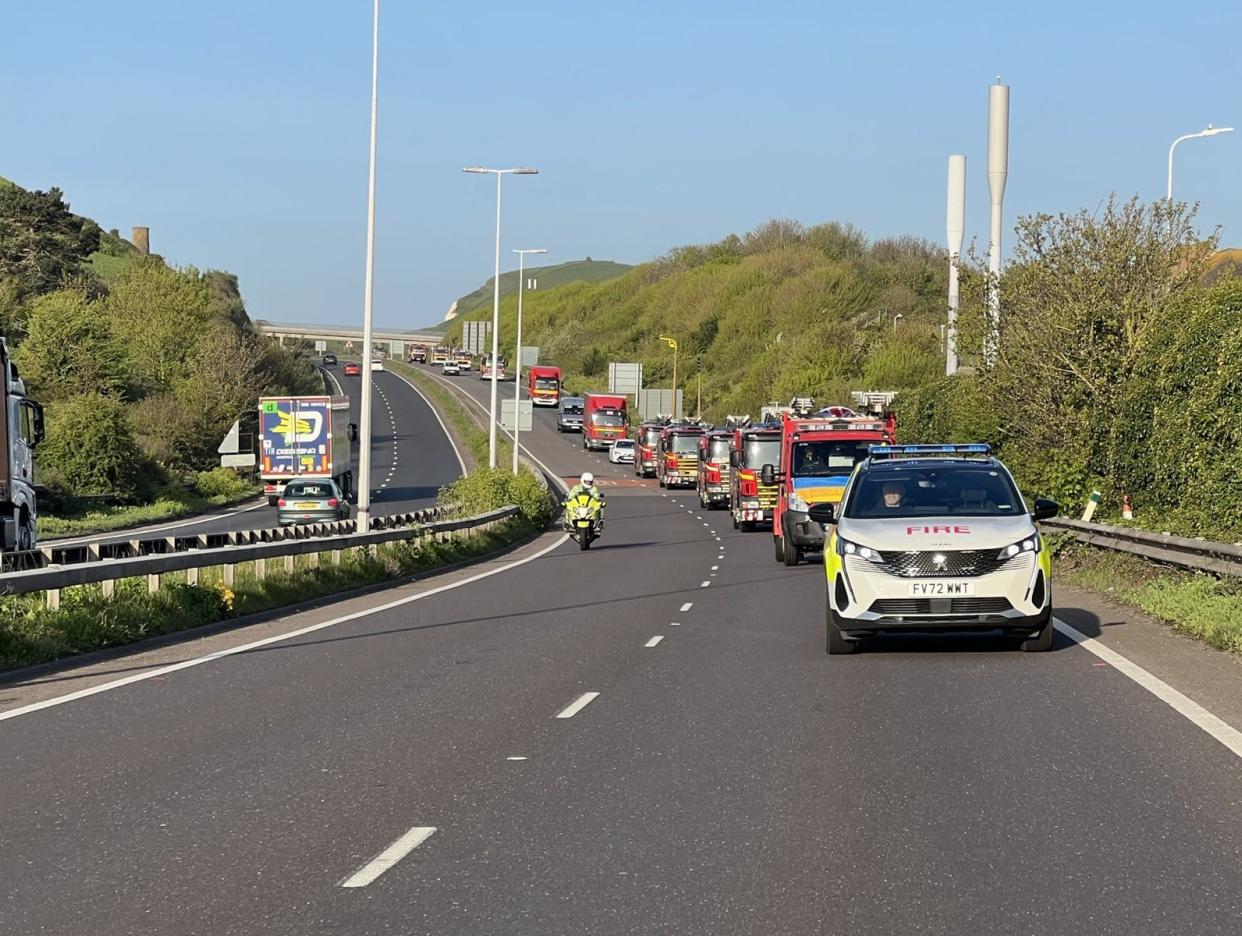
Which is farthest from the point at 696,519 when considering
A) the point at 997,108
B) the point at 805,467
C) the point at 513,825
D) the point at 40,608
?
the point at 513,825

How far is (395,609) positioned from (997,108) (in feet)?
100

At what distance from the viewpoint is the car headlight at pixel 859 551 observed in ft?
51.9

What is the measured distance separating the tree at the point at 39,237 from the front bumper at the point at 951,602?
104 m

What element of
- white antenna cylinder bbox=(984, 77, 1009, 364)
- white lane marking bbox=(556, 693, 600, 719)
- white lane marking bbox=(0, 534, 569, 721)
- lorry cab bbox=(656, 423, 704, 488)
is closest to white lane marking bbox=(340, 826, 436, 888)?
white lane marking bbox=(556, 693, 600, 719)

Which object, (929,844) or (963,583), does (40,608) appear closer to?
(963,583)

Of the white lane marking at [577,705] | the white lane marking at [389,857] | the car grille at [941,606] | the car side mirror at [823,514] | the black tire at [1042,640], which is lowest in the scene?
the white lane marking at [577,705]

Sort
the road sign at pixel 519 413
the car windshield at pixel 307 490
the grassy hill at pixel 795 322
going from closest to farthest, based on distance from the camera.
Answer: the car windshield at pixel 307 490, the road sign at pixel 519 413, the grassy hill at pixel 795 322

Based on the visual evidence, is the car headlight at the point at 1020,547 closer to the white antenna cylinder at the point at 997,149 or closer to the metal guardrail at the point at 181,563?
the metal guardrail at the point at 181,563

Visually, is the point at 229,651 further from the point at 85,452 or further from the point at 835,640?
the point at 85,452

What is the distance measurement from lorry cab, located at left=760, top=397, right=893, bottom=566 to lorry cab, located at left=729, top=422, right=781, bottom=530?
11.2 meters

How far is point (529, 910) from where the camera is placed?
677 centimetres

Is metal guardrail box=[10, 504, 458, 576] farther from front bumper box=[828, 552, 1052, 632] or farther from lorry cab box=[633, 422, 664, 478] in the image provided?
lorry cab box=[633, 422, 664, 478]

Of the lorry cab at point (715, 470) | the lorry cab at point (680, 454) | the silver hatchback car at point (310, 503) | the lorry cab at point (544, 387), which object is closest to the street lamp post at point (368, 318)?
the silver hatchback car at point (310, 503)

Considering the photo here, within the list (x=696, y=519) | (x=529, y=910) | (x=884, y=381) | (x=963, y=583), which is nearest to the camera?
(x=529, y=910)
